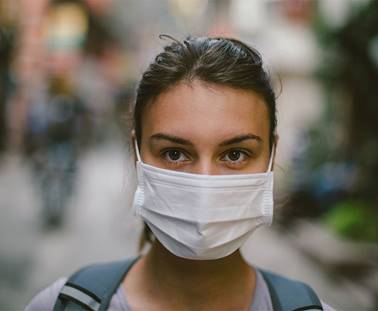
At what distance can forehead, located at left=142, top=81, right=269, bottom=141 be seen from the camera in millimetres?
1513

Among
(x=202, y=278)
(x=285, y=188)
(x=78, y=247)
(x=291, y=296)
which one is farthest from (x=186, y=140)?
(x=78, y=247)

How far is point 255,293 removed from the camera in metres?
1.67

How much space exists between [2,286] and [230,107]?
4.90m

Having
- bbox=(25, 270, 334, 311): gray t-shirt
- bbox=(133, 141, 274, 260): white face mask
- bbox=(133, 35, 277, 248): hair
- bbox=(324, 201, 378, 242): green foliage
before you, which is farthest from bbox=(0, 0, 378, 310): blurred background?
bbox=(25, 270, 334, 311): gray t-shirt

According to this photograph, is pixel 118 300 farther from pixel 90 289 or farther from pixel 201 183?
pixel 201 183

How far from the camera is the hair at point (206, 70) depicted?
1.57m

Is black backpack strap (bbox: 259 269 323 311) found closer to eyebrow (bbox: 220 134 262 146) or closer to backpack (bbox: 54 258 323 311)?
backpack (bbox: 54 258 323 311)

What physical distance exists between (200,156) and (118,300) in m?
0.50

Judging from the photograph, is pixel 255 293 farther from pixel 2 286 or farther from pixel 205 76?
pixel 2 286

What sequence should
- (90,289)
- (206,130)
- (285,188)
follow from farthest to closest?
(285,188) → (90,289) → (206,130)

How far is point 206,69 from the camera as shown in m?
1.57

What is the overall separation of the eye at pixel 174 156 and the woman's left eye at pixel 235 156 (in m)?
0.12

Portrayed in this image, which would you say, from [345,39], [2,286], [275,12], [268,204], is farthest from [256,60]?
[275,12]

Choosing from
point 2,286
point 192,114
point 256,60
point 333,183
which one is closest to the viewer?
point 192,114
